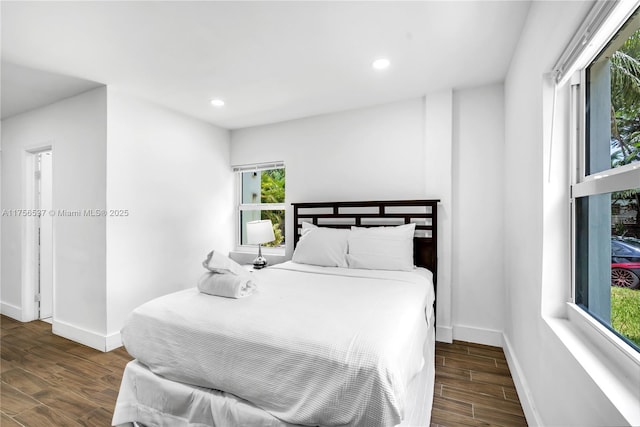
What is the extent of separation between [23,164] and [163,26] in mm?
3182

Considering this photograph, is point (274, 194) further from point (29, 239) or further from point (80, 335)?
point (29, 239)

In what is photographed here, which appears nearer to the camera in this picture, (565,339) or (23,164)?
(565,339)

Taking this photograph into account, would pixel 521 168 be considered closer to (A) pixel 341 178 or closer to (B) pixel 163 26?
(A) pixel 341 178

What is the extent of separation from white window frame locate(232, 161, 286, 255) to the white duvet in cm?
226

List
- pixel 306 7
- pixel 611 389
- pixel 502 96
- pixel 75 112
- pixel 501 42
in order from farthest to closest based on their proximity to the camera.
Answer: pixel 75 112 → pixel 502 96 → pixel 501 42 → pixel 306 7 → pixel 611 389

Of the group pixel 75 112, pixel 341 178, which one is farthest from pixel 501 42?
pixel 75 112

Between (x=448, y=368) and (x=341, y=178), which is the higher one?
(x=341, y=178)

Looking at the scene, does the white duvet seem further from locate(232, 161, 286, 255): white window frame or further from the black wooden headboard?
locate(232, 161, 286, 255): white window frame

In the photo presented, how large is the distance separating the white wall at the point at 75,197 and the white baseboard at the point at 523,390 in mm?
3506

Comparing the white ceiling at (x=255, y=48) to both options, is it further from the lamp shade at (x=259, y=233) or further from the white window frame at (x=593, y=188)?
the lamp shade at (x=259, y=233)

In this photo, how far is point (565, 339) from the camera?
1.27 meters

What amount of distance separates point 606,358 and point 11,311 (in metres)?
5.74

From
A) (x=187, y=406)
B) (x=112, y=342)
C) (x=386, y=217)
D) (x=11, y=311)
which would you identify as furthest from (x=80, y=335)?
(x=386, y=217)

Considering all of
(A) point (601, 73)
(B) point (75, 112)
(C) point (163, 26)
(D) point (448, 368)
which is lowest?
(D) point (448, 368)
